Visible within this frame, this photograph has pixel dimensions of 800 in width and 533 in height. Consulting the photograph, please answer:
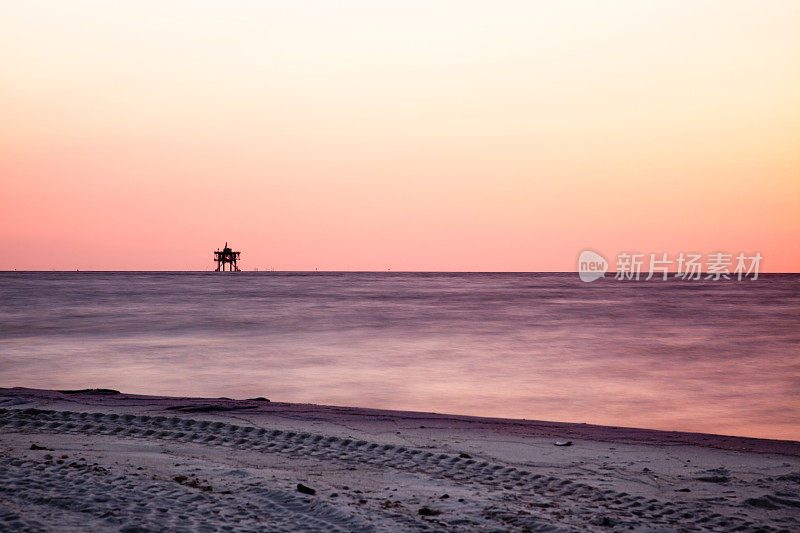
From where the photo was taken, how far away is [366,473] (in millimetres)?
5078

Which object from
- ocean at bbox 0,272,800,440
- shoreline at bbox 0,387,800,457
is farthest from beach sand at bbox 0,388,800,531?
ocean at bbox 0,272,800,440

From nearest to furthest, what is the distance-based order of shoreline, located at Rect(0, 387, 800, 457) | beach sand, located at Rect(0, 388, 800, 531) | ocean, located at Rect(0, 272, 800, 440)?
1. beach sand, located at Rect(0, 388, 800, 531)
2. shoreline, located at Rect(0, 387, 800, 457)
3. ocean, located at Rect(0, 272, 800, 440)

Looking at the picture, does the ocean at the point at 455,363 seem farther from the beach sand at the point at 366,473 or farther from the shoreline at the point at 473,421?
the beach sand at the point at 366,473

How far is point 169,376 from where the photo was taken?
A: 1209 cm

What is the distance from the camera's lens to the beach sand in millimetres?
3957

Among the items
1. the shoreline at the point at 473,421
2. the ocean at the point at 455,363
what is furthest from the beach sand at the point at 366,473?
the ocean at the point at 455,363

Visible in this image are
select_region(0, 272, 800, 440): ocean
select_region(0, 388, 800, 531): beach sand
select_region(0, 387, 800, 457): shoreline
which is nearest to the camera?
select_region(0, 388, 800, 531): beach sand

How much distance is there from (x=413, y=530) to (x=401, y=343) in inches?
576

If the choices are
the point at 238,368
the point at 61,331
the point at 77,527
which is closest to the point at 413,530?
the point at 77,527

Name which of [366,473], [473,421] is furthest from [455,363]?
[366,473]

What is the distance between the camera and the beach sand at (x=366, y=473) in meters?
3.96

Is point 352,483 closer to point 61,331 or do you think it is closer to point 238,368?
point 238,368

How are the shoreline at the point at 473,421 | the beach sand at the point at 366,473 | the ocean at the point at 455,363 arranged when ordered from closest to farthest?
the beach sand at the point at 366,473 → the shoreline at the point at 473,421 → the ocean at the point at 455,363

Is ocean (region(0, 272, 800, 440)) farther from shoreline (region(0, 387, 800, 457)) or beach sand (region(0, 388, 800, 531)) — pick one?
beach sand (region(0, 388, 800, 531))
